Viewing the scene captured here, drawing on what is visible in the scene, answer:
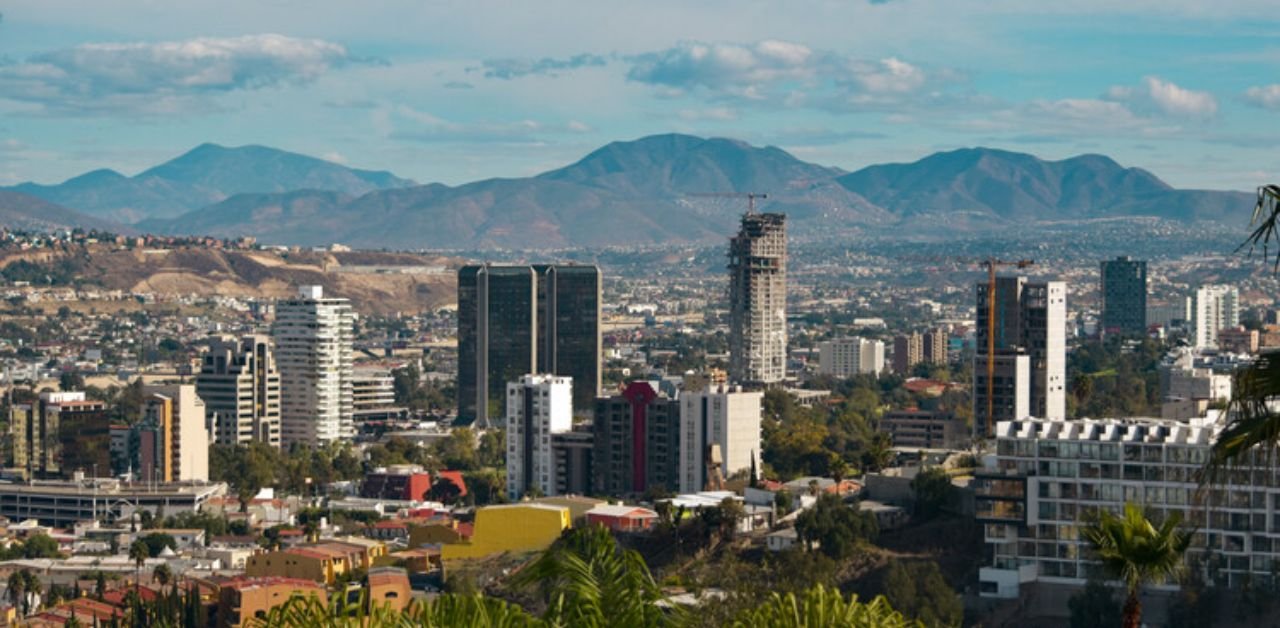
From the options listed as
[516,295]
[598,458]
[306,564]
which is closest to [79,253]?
[516,295]

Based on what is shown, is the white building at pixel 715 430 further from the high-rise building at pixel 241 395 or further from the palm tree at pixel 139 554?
the high-rise building at pixel 241 395

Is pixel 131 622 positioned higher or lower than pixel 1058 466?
lower

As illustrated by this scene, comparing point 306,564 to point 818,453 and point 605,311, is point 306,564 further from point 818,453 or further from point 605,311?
point 605,311

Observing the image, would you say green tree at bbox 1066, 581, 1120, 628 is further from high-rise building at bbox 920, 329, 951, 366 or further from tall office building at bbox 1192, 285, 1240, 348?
tall office building at bbox 1192, 285, 1240, 348

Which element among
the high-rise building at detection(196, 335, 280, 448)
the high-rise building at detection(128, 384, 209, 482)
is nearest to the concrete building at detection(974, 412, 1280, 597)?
the high-rise building at detection(128, 384, 209, 482)

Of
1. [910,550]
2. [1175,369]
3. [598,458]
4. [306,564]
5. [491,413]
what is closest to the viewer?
[910,550]

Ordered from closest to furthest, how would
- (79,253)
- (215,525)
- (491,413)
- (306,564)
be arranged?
(306,564)
(215,525)
(491,413)
(79,253)
